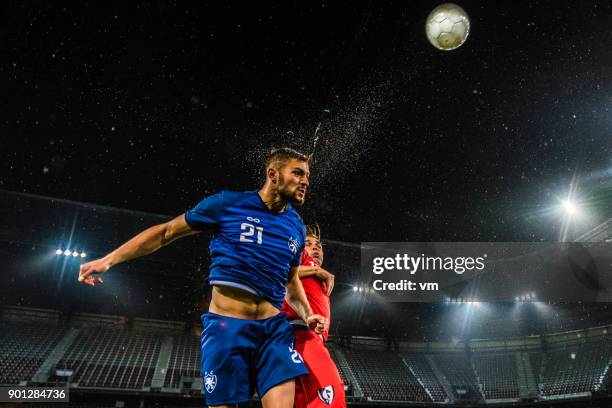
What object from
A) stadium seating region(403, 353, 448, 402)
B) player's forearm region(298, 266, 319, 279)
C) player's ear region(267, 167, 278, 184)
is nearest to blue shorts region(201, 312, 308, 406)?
player's ear region(267, 167, 278, 184)

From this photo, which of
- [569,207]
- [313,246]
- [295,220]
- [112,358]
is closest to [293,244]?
[295,220]

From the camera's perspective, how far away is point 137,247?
121 inches

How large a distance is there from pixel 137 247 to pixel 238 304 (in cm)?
77

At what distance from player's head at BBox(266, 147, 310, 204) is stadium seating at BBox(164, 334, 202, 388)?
2168 centimetres

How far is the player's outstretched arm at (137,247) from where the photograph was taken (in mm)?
2945

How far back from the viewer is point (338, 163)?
14344mm

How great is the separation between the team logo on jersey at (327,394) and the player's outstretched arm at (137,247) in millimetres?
1718

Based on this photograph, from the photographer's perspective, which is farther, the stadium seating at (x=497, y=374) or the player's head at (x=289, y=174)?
the stadium seating at (x=497, y=374)

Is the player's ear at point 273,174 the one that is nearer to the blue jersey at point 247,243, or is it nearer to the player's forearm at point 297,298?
the blue jersey at point 247,243

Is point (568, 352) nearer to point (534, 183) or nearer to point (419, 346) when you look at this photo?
point (419, 346)

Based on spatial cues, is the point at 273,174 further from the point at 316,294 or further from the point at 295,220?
the point at 316,294

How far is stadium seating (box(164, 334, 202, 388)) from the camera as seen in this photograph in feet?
74.4

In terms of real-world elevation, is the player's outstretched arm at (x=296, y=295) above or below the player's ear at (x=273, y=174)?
below

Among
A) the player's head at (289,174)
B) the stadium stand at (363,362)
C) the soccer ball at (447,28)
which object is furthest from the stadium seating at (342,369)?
the player's head at (289,174)
